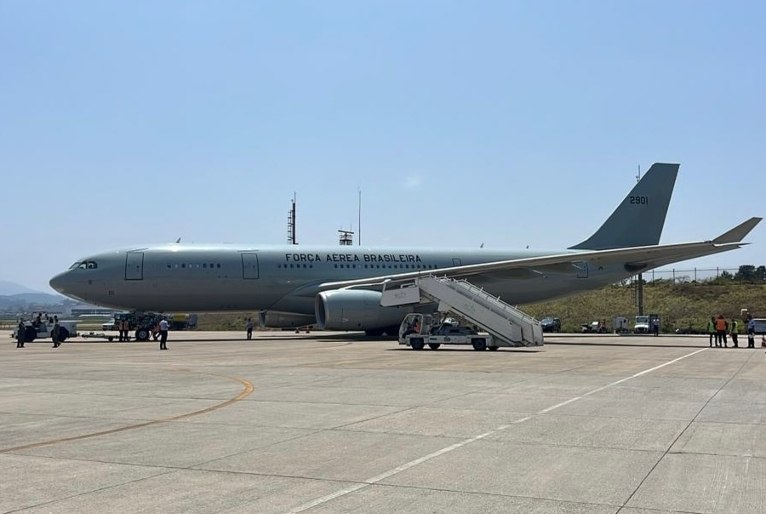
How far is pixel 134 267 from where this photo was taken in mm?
34562

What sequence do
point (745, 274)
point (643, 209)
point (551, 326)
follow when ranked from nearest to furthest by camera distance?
point (643, 209), point (551, 326), point (745, 274)

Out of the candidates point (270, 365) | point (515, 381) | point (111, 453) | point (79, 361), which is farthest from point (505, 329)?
point (111, 453)

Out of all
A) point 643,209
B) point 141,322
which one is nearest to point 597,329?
point 643,209

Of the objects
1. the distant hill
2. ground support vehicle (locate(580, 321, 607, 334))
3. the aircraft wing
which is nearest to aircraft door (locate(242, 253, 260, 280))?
the aircraft wing

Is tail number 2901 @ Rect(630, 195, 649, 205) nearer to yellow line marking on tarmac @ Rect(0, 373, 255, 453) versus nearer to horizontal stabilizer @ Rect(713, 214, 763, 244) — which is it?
horizontal stabilizer @ Rect(713, 214, 763, 244)

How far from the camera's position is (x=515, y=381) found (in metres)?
15.6

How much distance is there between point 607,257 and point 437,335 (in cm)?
960

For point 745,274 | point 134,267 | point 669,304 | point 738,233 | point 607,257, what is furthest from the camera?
point 745,274

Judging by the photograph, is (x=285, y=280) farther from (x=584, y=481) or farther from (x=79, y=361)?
(x=584, y=481)

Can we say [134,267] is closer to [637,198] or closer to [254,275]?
[254,275]

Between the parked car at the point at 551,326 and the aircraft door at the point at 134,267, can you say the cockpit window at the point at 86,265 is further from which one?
the parked car at the point at 551,326

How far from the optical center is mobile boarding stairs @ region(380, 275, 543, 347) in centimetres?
2736

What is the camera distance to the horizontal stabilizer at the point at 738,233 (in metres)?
29.8

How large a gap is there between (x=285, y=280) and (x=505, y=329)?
13269 mm
